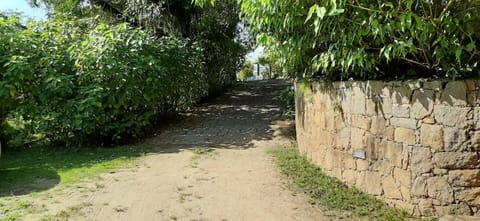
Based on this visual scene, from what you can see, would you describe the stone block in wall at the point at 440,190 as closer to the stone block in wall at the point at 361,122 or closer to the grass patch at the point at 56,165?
the stone block in wall at the point at 361,122

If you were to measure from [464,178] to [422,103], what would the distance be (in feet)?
2.26

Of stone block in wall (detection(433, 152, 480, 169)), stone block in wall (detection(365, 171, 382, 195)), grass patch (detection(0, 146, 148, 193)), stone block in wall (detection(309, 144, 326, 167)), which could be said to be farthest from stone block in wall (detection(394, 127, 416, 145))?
grass patch (detection(0, 146, 148, 193))

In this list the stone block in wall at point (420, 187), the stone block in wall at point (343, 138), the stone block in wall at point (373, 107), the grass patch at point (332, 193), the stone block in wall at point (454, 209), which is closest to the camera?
the stone block in wall at point (454, 209)

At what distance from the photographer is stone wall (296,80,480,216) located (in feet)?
10.7

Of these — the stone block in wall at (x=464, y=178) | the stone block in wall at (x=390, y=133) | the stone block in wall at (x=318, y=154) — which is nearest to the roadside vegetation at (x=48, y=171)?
the stone block in wall at (x=318, y=154)

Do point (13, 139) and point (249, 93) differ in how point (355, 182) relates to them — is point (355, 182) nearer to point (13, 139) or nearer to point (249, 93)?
point (13, 139)

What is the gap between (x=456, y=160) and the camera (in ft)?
10.9

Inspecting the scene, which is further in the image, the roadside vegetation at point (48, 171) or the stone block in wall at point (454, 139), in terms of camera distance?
the roadside vegetation at point (48, 171)

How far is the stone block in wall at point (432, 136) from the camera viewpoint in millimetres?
3384

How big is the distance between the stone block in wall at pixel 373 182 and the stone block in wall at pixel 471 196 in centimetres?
80

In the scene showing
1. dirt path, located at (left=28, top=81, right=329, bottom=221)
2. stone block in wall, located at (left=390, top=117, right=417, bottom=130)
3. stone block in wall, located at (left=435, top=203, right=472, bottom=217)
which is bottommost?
dirt path, located at (left=28, top=81, right=329, bottom=221)

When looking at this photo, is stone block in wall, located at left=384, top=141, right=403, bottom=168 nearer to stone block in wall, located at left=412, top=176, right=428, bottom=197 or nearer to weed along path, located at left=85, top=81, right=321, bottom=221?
stone block in wall, located at left=412, top=176, right=428, bottom=197

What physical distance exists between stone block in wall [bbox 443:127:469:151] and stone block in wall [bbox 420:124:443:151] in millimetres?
40

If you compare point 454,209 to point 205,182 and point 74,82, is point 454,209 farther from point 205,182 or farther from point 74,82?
point 74,82
